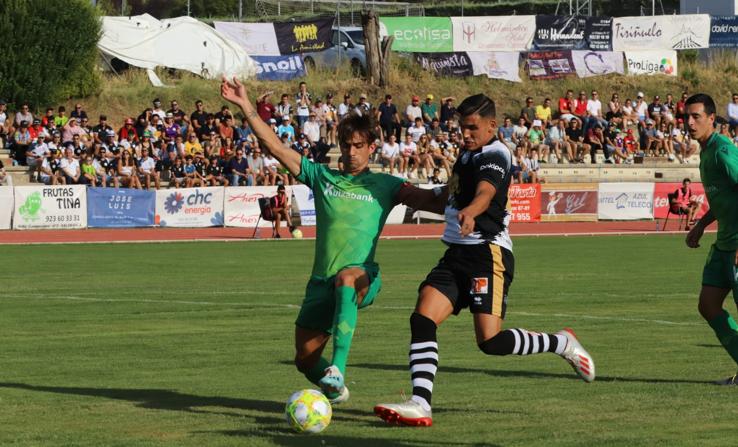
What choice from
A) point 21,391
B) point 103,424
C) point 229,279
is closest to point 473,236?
point 103,424

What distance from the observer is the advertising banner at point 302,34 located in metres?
50.4

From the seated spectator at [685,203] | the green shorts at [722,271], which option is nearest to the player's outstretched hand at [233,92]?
the green shorts at [722,271]

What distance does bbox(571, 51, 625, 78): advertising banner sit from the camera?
56.8 metres

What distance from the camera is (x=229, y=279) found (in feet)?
73.2

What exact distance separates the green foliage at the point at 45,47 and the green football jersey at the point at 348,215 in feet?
120

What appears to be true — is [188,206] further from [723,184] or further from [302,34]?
[723,184]

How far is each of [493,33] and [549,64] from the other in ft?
11.2

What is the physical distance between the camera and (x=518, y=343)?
876 cm

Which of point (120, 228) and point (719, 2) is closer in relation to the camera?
point (120, 228)

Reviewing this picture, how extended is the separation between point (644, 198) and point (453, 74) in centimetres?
1482

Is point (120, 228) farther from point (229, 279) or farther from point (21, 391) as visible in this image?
point (21, 391)

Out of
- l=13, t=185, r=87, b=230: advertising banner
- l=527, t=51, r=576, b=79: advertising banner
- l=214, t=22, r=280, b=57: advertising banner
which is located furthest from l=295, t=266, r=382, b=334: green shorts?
l=527, t=51, r=576, b=79: advertising banner

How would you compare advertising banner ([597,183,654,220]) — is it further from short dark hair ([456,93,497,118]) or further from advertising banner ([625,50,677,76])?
short dark hair ([456,93,497,118])

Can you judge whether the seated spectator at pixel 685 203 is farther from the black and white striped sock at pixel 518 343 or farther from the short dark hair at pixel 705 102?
the black and white striped sock at pixel 518 343
